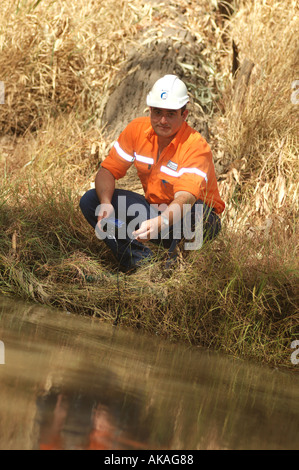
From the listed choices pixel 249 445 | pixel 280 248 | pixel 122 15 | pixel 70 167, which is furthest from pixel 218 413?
pixel 122 15

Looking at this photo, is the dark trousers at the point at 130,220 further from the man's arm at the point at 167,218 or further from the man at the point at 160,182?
the man's arm at the point at 167,218

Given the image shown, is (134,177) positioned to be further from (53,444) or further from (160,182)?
(53,444)

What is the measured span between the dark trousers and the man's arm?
0.21 meters

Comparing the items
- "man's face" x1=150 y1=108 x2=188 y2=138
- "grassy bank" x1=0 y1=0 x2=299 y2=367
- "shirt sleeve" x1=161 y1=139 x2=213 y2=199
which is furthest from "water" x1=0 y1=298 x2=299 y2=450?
"man's face" x1=150 y1=108 x2=188 y2=138

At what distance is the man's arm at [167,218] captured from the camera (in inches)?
176

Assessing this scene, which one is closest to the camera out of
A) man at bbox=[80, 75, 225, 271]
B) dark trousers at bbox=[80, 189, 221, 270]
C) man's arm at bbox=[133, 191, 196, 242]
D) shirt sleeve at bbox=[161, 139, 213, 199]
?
man's arm at bbox=[133, 191, 196, 242]

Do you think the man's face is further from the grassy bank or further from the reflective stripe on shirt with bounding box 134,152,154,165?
the grassy bank

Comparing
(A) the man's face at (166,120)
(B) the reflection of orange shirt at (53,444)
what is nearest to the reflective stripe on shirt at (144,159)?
(A) the man's face at (166,120)

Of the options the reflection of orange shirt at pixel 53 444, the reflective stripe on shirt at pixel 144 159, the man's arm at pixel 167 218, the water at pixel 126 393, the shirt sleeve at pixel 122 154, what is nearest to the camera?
the reflection of orange shirt at pixel 53 444

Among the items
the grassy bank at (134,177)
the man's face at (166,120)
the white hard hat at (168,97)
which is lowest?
the grassy bank at (134,177)

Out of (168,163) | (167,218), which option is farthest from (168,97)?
(167,218)

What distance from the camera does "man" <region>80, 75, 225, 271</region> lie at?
489cm

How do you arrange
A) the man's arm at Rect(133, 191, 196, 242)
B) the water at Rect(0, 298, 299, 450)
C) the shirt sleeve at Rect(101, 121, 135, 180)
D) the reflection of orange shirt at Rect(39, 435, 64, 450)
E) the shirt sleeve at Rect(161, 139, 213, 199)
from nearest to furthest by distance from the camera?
1. the reflection of orange shirt at Rect(39, 435, 64, 450)
2. the water at Rect(0, 298, 299, 450)
3. the man's arm at Rect(133, 191, 196, 242)
4. the shirt sleeve at Rect(161, 139, 213, 199)
5. the shirt sleeve at Rect(101, 121, 135, 180)

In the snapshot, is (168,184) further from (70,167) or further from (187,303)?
(70,167)
